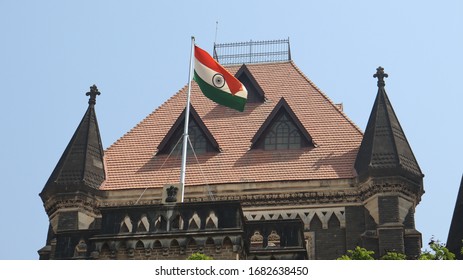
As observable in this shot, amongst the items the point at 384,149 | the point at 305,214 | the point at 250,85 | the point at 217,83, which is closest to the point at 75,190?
the point at 217,83

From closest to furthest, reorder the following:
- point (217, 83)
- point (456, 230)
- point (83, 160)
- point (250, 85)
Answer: point (217, 83), point (456, 230), point (83, 160), point (250, 85)

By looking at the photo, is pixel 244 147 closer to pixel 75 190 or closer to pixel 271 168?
pixel 271 168

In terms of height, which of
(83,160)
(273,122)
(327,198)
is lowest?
(327,198)

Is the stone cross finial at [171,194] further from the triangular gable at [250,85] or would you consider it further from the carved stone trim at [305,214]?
the triangular gable at [250,85]

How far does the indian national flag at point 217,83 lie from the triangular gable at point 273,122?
3.12 metres

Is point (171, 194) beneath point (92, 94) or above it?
beneath

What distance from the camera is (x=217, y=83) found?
77.9 feet

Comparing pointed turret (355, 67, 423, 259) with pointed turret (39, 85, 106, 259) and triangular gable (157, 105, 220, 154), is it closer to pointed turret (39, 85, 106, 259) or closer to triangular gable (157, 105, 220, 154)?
triangular gable (157, 105, 220, 154)

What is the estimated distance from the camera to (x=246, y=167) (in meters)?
26.2

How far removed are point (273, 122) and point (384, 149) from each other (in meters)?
3.07

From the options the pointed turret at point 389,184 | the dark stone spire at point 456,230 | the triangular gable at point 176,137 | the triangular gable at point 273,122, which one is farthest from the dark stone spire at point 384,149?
the triangular gable at point 176,137
